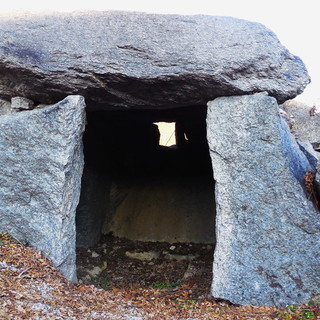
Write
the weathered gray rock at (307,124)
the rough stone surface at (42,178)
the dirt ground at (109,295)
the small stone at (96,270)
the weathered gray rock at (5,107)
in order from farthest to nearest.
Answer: the weathered gray rock at (307,124), the small stone at (96,270), the weathered gray rock at (5,107), the rough stone surface at (42,178), the dirt ground at (109,295)

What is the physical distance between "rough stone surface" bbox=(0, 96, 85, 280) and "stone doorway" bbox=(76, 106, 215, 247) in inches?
99.9

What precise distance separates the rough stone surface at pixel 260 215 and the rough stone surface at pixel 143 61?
18.5 inches

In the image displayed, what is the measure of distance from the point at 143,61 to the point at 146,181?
4.24 m

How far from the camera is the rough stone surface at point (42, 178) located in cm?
563

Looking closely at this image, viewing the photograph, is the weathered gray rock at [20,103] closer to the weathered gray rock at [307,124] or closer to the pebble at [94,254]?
the pebble at [94,254]

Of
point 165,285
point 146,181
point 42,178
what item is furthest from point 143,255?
point 42,178

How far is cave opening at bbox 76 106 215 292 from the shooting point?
848 cm

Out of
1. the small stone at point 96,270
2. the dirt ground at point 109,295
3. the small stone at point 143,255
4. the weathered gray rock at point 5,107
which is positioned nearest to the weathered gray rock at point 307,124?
the dirt ground at point 109,295

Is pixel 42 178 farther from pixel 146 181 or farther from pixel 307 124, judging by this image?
pixel 307 124

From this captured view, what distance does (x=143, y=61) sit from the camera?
19.3 feet

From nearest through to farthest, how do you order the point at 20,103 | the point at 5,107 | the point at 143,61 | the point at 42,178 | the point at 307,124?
the point at 42,178 < the point at 143,61 < the point at 20,103 < the point at 5,107 < the point at 307,124

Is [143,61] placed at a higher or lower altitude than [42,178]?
higher

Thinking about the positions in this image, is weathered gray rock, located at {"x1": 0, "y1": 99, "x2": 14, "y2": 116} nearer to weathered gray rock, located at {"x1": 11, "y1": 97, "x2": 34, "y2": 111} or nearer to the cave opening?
weathered gray rock, located at {"x1": 11, "y1": 97, "x2": 34, "y2": 111}

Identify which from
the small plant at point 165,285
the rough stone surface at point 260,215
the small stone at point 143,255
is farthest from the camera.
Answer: the small stone at point 143,255
